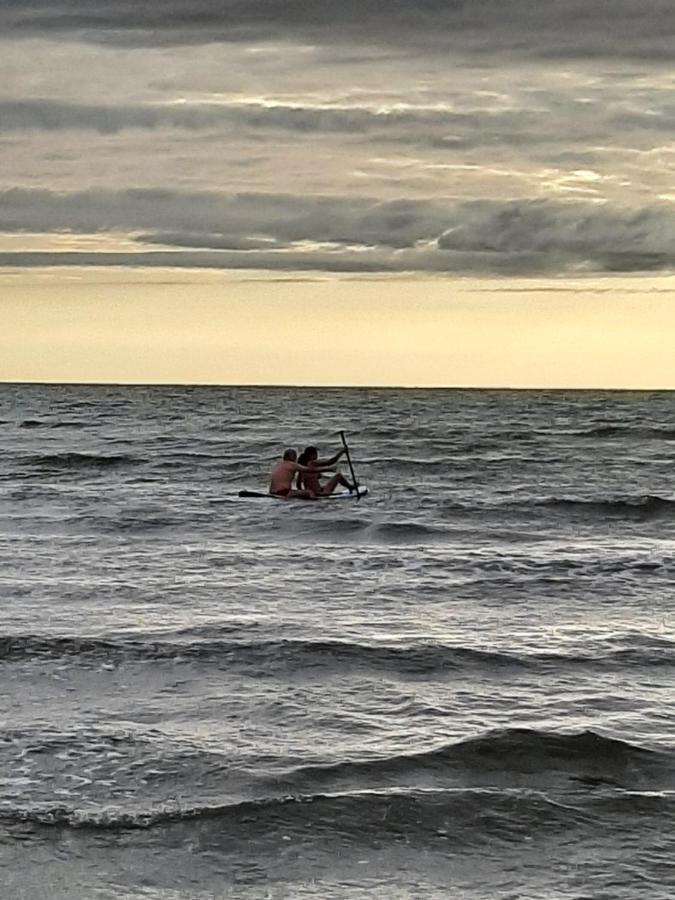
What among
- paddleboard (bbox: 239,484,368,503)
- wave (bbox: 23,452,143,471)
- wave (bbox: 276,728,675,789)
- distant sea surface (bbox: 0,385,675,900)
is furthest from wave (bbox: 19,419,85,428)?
wave (bbox: 276,728,675,789)

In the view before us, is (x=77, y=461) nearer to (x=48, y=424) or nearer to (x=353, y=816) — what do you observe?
(x=48, y=424)

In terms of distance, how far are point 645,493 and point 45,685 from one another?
22.4 meters

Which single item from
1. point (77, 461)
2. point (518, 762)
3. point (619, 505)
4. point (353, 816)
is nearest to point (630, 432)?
point (77, 461)

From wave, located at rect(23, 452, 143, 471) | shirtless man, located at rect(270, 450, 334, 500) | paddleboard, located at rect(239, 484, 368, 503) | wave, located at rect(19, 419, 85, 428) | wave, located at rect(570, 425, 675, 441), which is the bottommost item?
wave, located at rect(570, 425, 675, 441)

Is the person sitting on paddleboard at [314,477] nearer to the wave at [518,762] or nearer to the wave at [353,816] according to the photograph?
the wave at [518,762]

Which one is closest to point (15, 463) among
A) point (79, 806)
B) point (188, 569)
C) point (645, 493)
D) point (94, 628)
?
point (645, 493)

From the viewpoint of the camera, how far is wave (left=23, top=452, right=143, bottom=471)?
126ft

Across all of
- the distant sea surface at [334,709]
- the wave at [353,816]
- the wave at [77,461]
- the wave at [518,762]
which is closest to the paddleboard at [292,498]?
the distant sea surface at [334,709]

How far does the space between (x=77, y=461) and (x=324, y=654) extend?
2895 cm

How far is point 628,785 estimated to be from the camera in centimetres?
848

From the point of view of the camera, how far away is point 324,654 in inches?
473

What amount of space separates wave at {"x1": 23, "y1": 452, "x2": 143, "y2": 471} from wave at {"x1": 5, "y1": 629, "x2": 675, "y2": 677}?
2556cm

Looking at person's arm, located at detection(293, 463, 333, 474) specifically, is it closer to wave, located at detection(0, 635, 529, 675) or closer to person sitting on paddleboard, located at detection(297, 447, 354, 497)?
person sitting on paddleboard, located at detection(297, 447, 354, 497)

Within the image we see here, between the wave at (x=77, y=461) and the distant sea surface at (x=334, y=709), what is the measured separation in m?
14.5
